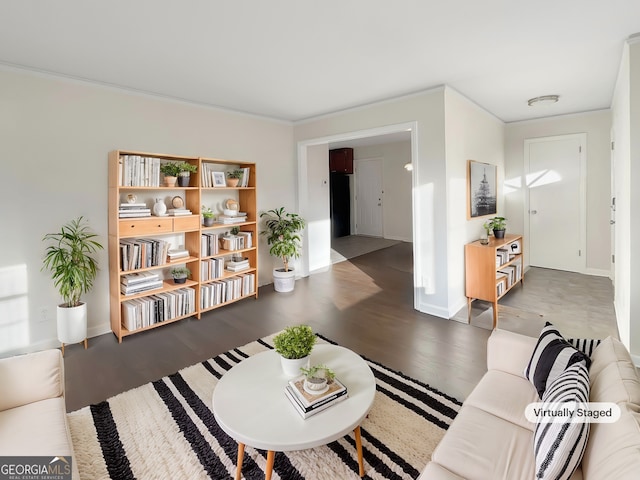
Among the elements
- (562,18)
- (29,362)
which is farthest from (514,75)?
(29,362)

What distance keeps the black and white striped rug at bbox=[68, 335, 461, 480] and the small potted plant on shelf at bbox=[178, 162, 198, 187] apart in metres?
2.12

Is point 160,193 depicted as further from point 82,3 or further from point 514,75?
point 514,75

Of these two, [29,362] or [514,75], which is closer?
[29,362]

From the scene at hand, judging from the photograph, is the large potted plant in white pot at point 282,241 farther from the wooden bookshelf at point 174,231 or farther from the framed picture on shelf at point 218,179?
the framed picture on shelf at point 218,179

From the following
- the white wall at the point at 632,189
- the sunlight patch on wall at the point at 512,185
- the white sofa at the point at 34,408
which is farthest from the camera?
the sunlight patch on wall at the point at 512,185

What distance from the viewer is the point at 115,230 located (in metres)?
3.23

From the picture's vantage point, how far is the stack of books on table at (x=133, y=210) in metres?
3.24

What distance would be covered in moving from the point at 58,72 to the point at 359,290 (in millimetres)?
4019

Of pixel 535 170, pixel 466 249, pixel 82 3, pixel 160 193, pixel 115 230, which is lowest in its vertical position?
pixel 466 249

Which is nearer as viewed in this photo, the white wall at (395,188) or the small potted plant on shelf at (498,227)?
the small potted plant on shelf at (498,227)

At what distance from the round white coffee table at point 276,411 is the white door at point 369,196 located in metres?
7.46

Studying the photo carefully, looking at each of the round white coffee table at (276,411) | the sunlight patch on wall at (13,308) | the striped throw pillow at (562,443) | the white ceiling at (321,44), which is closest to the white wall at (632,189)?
the white ceiling at (321,44)

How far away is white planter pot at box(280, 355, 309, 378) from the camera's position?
1841 millimetres
